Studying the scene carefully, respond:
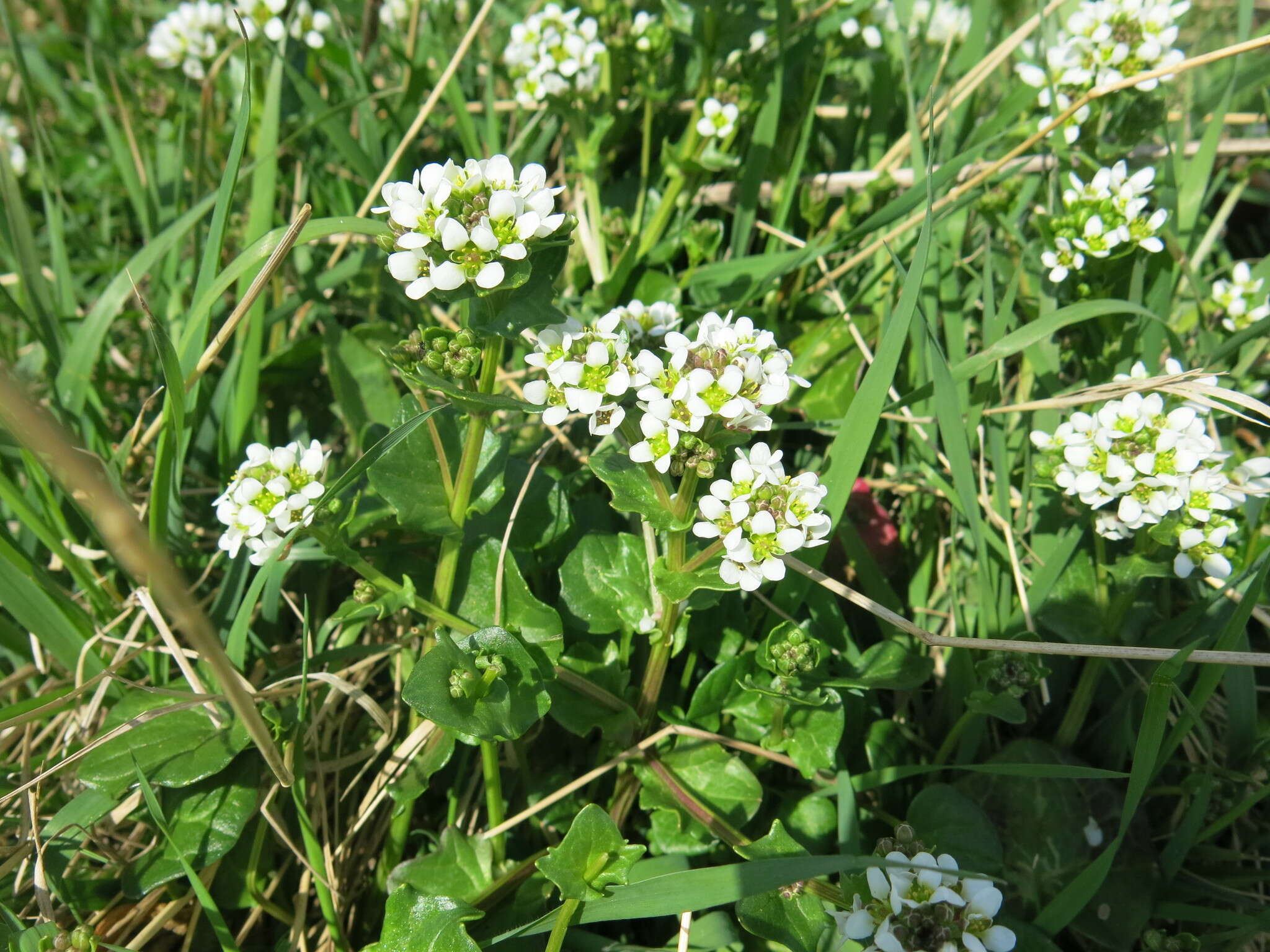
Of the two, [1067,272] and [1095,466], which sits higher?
[1067,272]

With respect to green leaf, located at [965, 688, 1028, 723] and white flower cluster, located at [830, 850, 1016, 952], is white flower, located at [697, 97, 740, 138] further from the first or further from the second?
white flower cluster, located at [830, 850, 1016, 952]

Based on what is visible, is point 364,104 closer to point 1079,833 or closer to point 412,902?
point 412,902

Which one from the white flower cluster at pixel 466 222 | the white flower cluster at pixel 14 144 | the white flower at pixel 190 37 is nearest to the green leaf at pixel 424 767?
the white flower cluster at pixel 466 222

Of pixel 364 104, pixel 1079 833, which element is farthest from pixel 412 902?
pixel 364 104

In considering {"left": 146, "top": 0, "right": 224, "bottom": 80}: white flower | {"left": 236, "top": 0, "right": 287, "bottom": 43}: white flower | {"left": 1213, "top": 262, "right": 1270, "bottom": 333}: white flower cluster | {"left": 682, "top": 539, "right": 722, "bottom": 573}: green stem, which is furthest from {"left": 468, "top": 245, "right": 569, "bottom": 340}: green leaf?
{"left": 146, "top": 0, "right": 224, "bottom": 80}: white flower

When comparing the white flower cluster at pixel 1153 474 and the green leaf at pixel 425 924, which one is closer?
the green leaf at pixel 425 924

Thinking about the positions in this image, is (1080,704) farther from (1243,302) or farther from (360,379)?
(360,379)

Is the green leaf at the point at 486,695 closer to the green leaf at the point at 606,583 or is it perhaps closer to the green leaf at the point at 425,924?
the green leaf at the point at 606,583
